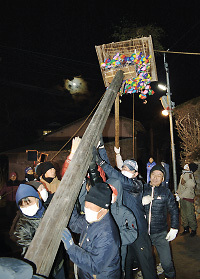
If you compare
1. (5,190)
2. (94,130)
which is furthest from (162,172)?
(5,190)

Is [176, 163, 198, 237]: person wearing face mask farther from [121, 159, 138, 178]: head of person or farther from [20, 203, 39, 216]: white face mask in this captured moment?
[20, 203, 39, 216]: white face mask

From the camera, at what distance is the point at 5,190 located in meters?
12.8

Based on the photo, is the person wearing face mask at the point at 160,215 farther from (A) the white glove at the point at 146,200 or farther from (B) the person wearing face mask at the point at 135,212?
(B) the person wearing face mask at the point at 135,212

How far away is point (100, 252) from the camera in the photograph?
7.06 feet

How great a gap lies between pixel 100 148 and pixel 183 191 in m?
4.46

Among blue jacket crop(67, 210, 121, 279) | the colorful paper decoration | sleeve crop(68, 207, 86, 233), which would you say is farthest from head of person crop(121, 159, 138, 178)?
Answer: the colorful paper decoration

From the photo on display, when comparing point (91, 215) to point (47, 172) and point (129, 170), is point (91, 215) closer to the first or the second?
point (129, 170)

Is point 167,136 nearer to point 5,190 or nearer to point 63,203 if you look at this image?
point 5,190

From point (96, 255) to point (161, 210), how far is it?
215 centimetres

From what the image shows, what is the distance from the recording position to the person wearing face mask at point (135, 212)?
330cm

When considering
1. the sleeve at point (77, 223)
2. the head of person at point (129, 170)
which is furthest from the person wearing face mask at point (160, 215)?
the sleeve at point (77, 223)

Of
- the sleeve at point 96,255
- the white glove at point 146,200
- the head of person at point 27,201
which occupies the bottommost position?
the sleeve at point 96,255

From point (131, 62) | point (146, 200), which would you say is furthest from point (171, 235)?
point (131, 62)

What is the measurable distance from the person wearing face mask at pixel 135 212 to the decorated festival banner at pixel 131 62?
2.09m
